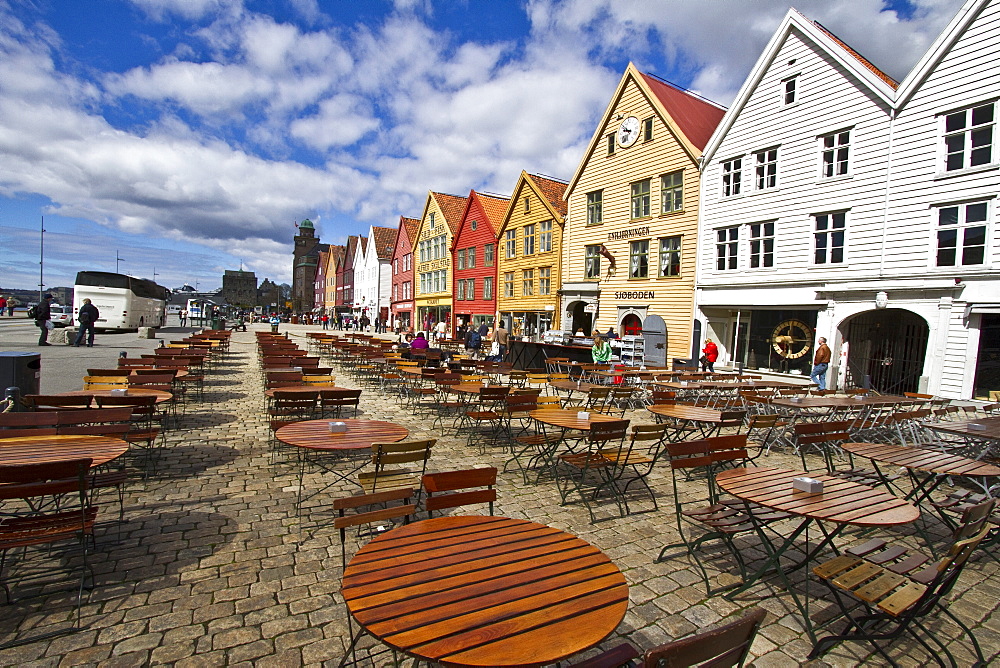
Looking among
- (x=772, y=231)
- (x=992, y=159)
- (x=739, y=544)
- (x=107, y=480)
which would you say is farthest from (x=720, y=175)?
(x=107, y=480)

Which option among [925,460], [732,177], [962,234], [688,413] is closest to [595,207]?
[732,177]

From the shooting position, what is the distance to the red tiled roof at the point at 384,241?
185 feet

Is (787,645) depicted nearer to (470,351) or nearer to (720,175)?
(720,175)

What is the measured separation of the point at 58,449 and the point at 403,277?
48207 millimetres

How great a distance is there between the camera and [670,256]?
72.5 feet

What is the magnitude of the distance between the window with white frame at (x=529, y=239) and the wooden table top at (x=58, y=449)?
87.7 feet

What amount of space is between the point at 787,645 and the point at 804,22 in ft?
69.7

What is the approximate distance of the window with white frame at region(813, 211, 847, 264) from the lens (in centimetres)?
1658

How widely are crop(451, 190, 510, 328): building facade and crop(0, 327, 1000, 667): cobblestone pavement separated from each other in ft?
95.1

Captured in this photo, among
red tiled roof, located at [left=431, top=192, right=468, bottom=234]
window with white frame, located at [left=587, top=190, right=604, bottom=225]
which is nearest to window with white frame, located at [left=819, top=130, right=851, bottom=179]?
window with white frame, located at [left=587, top=190, right=604, bottom=225]

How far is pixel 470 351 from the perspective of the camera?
26469 mm

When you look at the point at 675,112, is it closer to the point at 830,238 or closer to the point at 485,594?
the point at 830,238

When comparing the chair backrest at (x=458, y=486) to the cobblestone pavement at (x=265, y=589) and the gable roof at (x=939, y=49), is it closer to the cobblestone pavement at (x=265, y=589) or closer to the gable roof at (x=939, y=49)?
the cobblestone pavement at (x=265, y=589)

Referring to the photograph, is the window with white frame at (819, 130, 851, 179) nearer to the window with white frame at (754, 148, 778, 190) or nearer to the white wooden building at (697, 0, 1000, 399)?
the white wooden building at (697, 0, 1000, 399)
